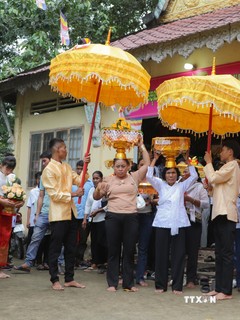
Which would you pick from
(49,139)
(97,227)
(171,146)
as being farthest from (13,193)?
(49,139)

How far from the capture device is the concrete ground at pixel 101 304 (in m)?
4.10

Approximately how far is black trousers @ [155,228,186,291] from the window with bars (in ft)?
14.7

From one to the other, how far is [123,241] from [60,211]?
2.79ft

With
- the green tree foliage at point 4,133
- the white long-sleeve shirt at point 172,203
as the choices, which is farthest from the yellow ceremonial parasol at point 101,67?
the green tree foliage at point 4,133

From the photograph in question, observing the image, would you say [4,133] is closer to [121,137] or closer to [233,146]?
[121,137]

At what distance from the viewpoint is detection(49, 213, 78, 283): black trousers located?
17.1 ft

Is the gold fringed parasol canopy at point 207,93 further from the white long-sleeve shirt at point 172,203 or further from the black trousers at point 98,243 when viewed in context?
the black trousers at point 98,243

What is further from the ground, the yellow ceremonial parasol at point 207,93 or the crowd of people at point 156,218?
the yellow ceremonial parasol at point 207,93

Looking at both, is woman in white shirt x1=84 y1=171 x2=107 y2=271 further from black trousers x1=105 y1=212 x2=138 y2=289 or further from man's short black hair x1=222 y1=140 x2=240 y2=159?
man's short black hair x1=222 y1=140 x2=240 y2=159

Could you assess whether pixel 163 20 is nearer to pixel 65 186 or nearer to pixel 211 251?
pixel 211 251

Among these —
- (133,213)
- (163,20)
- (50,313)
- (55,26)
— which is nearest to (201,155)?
(163,20)

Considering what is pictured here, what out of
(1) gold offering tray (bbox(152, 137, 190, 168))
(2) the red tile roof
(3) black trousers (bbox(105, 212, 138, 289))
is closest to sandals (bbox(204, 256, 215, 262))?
(3) black trousers (bbox(105, 212, 138, 289))

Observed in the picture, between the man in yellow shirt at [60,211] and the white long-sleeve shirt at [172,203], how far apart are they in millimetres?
970

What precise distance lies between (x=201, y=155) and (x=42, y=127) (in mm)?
4305
